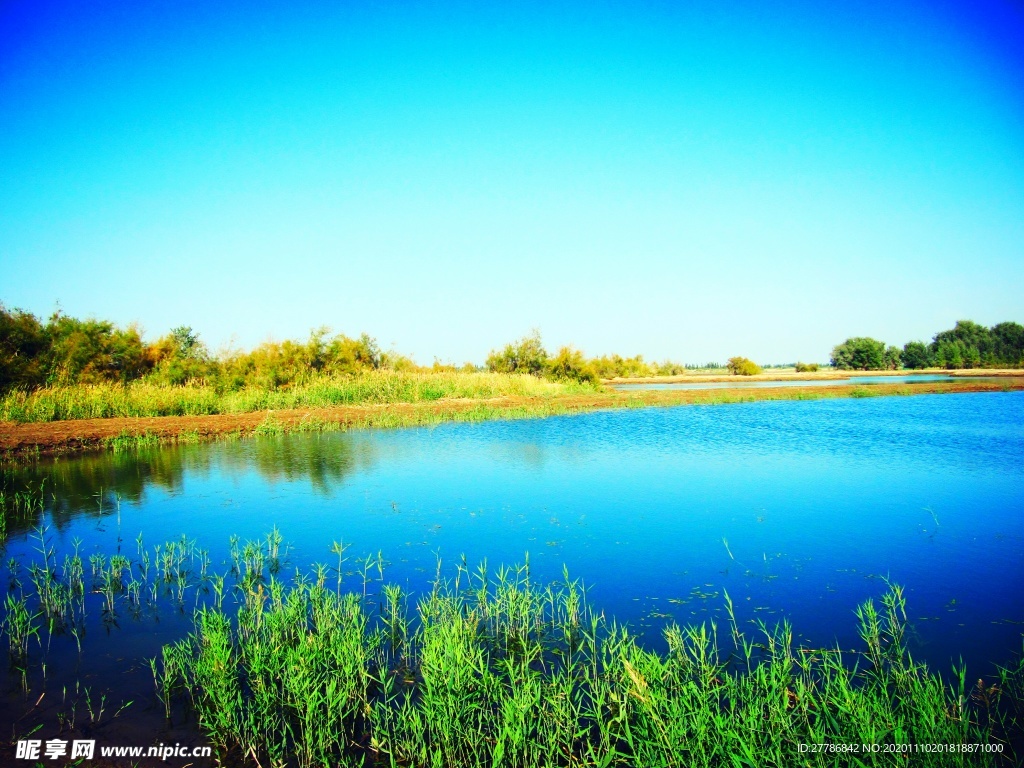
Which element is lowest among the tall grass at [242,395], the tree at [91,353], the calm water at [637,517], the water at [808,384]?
the calm water at [637,517]

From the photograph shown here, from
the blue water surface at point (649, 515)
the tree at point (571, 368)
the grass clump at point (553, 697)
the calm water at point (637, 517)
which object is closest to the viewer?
the grass clump at point (553, 697)

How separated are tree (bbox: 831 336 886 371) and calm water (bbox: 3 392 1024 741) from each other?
256 feet

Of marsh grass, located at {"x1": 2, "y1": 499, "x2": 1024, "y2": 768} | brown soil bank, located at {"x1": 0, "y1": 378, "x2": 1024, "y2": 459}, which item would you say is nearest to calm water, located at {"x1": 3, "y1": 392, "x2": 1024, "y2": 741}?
marsh grass, located at {"x1": 2, "y1": 499, "x2": 1024, "y2": 768}

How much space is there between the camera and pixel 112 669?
4.79 m

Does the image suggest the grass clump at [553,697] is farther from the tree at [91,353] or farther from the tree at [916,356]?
the tree at [916,356]

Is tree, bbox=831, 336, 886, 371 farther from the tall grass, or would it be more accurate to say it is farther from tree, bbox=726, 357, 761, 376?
the tall grass

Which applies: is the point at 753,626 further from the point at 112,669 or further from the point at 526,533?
the point at 112,669

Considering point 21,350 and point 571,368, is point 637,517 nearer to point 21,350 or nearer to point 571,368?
point 21,350

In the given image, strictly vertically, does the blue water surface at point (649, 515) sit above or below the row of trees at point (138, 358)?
below

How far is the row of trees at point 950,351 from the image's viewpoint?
7462 centimetres

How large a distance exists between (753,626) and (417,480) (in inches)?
333

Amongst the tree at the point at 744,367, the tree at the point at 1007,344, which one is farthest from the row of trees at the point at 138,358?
the tree at the point at 1007,344

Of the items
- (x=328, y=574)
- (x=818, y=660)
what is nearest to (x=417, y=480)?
(x=328, y=574)

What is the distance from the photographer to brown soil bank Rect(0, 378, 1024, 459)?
57.7 feet
